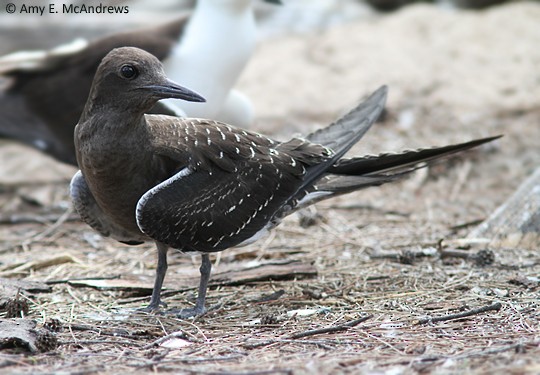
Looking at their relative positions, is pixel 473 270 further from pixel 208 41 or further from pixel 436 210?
pixel 208 41

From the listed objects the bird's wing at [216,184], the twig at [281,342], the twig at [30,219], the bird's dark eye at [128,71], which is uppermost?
the bird's dark eye at [128,71]

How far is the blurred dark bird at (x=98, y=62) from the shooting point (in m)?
6.64

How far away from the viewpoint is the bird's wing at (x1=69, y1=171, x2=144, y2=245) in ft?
15.9

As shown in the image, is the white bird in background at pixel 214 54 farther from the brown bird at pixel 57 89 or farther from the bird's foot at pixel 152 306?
the bird's foot at pixel 152 306

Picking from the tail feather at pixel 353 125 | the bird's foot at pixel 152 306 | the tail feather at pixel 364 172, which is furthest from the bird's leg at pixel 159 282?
the tail feather at pixel 353 125

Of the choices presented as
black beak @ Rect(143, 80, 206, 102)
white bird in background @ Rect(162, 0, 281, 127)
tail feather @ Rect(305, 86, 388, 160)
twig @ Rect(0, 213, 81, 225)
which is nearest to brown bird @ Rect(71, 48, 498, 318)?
black beak @ Rect(143, 80, 206, 102)

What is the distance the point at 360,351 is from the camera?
12.3ft

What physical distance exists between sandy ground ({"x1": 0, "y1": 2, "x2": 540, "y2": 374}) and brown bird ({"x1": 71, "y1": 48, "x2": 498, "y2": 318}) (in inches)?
19.1

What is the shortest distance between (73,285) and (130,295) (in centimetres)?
37

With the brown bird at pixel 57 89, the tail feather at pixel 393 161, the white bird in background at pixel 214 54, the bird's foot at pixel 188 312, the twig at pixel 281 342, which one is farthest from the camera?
the white bird in background at pixel 214 54

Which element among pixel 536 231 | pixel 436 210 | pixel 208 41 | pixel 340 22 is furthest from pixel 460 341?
pixel 340 22

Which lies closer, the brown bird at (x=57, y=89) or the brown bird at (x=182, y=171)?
the brown bird at (x=182, y=171)

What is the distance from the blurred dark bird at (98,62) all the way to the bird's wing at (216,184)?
5.98 ft

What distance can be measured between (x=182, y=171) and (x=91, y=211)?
71cm
